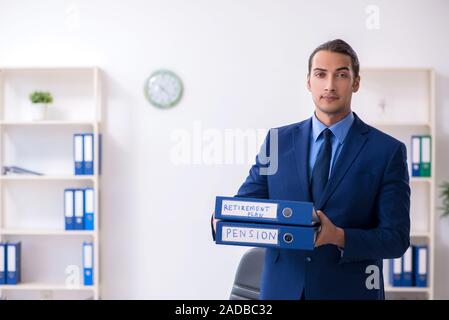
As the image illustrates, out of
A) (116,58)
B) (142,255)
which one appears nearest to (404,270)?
(142,255)

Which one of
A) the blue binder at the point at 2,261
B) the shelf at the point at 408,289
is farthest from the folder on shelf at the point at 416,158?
the blue binder at the point at 2,261

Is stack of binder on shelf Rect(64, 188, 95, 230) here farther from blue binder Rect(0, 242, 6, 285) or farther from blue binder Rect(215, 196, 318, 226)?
blue binder Rect(215, 196, 318, 226)

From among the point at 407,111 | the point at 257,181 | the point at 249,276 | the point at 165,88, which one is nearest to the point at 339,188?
the point at 257,181

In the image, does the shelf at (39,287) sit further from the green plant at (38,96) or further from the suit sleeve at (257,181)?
the suit sleeve at (257,181)

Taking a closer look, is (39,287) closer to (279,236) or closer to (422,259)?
(422,259)

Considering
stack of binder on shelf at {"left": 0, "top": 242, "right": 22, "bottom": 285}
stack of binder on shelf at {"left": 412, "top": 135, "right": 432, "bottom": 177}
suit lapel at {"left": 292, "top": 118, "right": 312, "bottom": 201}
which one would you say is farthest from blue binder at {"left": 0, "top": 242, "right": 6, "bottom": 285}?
suit lapel at {"left": 292, "top": 118, "right": 312, "bottom": 201}

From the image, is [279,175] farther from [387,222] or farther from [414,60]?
[414,60]

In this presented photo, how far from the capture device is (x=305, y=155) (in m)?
0.94

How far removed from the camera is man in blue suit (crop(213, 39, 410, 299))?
900 millimetres

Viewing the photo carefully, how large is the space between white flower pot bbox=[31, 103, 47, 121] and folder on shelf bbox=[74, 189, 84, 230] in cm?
37

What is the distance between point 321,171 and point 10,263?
77.3 inches

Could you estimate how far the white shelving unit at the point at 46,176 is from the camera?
2160 mm

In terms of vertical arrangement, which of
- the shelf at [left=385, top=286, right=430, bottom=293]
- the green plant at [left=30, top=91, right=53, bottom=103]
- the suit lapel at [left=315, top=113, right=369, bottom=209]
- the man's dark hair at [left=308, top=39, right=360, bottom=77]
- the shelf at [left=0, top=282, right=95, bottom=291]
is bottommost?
the shelf at [left=385, top=286, right=430, bottom=293]
